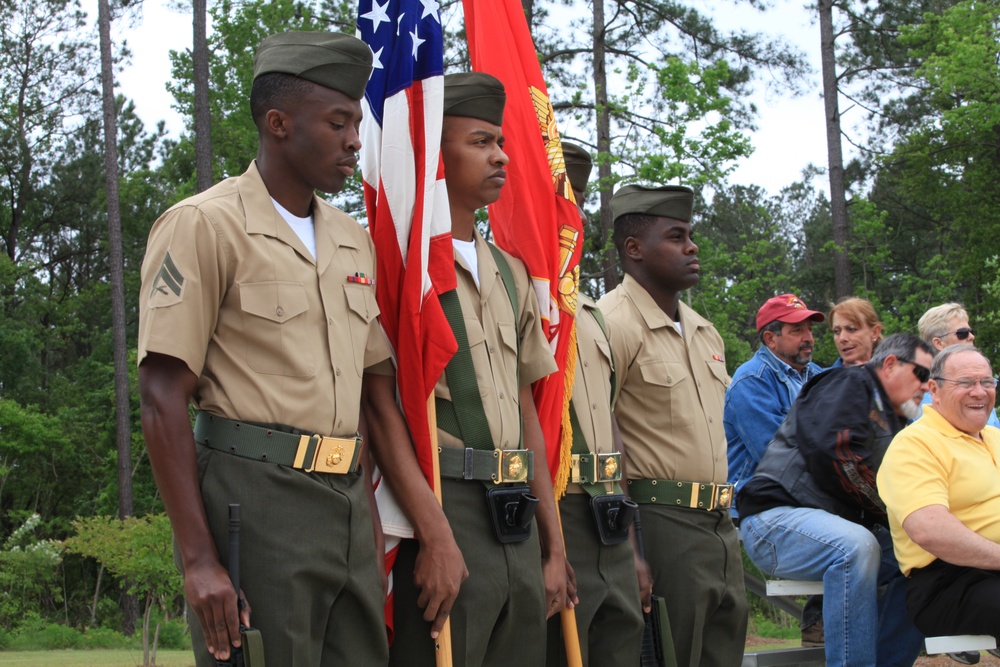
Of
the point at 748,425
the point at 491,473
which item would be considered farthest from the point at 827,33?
the point at 491,473

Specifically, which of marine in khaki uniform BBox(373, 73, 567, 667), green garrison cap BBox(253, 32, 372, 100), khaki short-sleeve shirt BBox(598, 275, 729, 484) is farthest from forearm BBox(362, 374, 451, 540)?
khaki short-sleeve shirt BBox(598, 275, 729, 484)

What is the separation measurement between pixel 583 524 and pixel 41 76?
1218 inches

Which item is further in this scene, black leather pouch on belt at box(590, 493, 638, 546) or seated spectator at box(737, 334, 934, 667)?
seated spectator at box(737, 334, 934, 667)

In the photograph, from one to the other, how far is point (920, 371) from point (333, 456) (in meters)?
3.31

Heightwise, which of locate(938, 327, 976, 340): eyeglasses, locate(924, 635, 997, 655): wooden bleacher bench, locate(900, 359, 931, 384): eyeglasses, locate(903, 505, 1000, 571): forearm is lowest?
locate(924, 635, 997, 655): wooden bleacher bench

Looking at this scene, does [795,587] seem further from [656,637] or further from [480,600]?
[480,600]

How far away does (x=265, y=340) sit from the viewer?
2965 millimetres

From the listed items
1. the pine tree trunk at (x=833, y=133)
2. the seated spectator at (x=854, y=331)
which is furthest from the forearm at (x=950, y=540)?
the pine tree trunk at (x=833, y=133)

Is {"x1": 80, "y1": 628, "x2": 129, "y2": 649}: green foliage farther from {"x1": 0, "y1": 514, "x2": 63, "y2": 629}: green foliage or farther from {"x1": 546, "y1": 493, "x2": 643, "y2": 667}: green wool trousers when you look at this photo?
{"x1": 546, "y1": 493, "x2": 643, "y2": 667}: green wool trousers

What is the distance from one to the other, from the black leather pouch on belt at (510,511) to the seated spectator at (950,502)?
6.35 feet

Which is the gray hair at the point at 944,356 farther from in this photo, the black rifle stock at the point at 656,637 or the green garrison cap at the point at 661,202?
the black rifle stock at the point at 656,637

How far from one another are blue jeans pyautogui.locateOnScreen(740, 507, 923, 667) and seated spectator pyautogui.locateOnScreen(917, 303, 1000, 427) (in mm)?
1292

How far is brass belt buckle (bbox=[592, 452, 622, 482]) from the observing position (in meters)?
4.37

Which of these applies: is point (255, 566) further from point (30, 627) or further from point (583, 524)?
point (30, 627)
